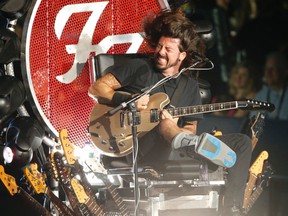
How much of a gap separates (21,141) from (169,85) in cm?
120

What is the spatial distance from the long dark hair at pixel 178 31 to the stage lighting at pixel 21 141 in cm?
113

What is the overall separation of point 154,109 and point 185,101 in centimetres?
33

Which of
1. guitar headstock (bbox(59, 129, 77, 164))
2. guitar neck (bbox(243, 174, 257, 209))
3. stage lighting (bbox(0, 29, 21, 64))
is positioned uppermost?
stage lighting (bbox(0, 29, 21, 64))

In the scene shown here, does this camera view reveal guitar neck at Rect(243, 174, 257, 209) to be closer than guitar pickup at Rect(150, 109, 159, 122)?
No

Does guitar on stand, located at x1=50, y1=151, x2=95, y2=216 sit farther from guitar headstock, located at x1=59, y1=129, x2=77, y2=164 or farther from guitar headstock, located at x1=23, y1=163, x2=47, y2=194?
guitar headstock, located at x1=23, y1=163, x2=47, y2=194

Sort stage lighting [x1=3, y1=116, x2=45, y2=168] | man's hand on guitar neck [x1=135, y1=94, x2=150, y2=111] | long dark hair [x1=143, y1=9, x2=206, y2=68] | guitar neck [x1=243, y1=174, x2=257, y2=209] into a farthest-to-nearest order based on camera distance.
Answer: guitar neck [x1=243, y1=174, x2=257, y2=209] < stage lighting [x1=3, y1=116, x2=45, y2=168] < long dark hair [x1=143, y1=9, x2=206, y2=68] < man's hand on guitar neck [x1=135, y1=94, x2=150, y2=111]

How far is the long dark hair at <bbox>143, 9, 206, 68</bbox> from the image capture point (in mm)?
5586

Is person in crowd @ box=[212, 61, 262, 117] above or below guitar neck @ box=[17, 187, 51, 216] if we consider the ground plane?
above

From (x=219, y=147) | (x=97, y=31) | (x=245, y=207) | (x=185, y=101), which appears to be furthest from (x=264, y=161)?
(x=97, y=31)

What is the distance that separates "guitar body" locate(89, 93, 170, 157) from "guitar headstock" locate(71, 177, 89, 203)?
32cm

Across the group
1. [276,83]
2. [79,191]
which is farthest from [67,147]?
[276,83]

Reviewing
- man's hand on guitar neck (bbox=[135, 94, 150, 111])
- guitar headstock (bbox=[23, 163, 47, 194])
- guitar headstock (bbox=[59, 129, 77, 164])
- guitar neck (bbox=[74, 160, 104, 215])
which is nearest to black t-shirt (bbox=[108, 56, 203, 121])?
man's hand on guitar neck (bbox=[135, 94, 150, 111])

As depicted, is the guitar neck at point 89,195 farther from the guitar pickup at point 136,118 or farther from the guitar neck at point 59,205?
the guitar pickup at point 136,118

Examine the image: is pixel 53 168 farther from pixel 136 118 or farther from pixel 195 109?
pixel 195 109
